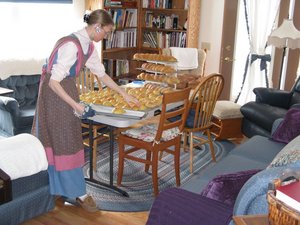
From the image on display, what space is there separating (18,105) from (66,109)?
1.39 m

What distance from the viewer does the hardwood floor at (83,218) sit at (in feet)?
8.68

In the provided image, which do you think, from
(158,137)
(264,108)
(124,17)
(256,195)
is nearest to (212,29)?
(124,17)

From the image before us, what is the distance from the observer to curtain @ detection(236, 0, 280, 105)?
513cm

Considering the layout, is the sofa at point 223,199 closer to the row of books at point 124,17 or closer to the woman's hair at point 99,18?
the woman's hair at point 99,18

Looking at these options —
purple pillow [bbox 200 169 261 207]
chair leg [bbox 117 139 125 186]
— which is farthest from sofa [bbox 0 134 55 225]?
purple pillow [bbox 200 169 261 207]

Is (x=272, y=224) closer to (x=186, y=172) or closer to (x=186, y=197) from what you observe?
(x=186, y=197)

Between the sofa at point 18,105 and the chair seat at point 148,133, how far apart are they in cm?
115

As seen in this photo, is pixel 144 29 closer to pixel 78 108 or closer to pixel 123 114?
pixel 123 114

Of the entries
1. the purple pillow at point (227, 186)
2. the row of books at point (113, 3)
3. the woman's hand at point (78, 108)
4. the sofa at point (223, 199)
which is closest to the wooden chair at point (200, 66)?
the row of books at point (113, 3)

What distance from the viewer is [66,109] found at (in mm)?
2568

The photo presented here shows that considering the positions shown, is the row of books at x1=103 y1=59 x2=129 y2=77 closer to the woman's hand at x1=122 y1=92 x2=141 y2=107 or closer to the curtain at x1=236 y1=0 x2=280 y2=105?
the curtain at x1=236 y1=0 x2=280 y2=105

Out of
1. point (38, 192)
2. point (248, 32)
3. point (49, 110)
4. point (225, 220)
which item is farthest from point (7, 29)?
point (225, 220)

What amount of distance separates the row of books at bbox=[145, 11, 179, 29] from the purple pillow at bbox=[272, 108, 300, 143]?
2892 mm

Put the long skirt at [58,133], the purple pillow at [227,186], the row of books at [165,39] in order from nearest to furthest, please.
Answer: the purple pillow at [227,186] → the long skirt at [58,133] → the row of books at [165,39]
